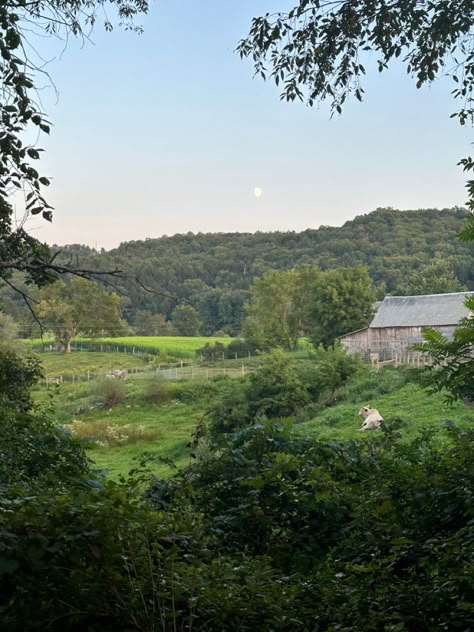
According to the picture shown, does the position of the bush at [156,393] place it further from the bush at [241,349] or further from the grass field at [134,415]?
the bush at [241,349]

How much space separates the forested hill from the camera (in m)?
45.7

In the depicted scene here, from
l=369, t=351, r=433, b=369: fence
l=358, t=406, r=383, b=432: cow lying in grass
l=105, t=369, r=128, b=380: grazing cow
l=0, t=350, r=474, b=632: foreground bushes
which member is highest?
l=0, t=350, r=474, b=632: foreground bushes

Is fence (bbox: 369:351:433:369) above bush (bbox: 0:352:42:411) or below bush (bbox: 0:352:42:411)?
below

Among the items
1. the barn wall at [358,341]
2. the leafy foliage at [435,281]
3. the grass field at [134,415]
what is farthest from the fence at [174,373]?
the leafy foliage at [435,281]

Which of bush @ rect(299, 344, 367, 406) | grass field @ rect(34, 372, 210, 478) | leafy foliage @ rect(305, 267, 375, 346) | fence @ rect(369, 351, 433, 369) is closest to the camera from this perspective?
grass field @ rect(34, 372, 210, 478)

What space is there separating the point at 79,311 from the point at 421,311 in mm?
18069

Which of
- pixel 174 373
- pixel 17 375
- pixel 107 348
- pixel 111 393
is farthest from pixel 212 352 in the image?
pixel 17 375

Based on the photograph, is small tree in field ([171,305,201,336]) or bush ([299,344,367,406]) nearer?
bush ([299,344,367,406])

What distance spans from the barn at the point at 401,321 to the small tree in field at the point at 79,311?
1303cm

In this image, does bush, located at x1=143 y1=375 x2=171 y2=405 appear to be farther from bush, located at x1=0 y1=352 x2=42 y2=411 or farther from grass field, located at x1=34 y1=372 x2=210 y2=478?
bush, located at x1=0 y1=352 x2=42 y2=411

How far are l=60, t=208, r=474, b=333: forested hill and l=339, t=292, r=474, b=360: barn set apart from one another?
29.8ft

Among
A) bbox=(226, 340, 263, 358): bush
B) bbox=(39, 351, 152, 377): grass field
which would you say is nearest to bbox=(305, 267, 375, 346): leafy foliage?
bbox=(226, 340, 263, 358): bush

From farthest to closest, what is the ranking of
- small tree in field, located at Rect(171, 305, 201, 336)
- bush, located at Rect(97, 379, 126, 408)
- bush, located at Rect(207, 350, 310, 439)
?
small tree in field, located at Rect(171, 305, 201, 336), bush, located at Rect(97, 379, 126, 408), bush, located at Rect(207, 350, 310, 439)

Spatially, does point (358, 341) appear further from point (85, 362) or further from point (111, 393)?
point (85, 362)
